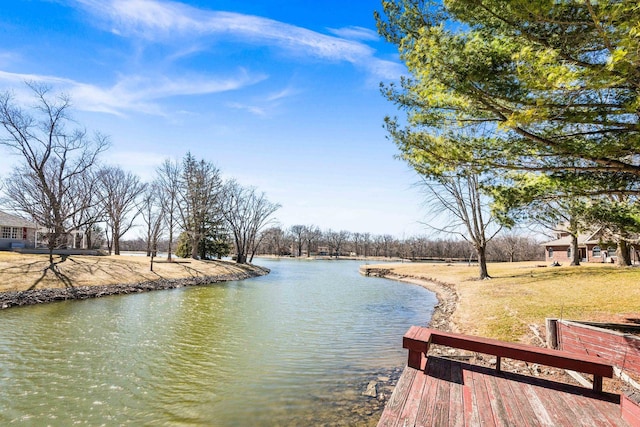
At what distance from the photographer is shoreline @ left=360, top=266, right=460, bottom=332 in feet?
42.4

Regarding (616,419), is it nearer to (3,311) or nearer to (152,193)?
(3,311)

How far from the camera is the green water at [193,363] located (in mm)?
6008

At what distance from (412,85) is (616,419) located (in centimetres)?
704

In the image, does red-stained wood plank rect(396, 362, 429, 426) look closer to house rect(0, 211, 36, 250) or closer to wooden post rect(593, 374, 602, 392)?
wooden post rect(593, 374, 602, 392)

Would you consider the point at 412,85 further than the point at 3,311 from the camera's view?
No

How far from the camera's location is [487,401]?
14.4 ft

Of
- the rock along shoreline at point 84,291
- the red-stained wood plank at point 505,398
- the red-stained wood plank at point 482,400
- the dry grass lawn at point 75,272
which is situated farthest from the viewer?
the dry grass lawn at point 75,272

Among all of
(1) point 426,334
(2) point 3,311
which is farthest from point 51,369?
(2) point 3,311

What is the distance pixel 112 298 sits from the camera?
18.8 m

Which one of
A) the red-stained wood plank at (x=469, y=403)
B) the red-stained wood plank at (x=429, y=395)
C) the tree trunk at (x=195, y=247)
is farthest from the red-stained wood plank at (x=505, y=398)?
the tree trunk at (x=195, y=247)

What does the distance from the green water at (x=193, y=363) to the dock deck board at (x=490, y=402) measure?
158 cm

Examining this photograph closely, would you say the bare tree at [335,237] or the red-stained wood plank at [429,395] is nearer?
the red-stained wood plank at [429,395]

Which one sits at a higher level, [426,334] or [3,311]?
[426,334]

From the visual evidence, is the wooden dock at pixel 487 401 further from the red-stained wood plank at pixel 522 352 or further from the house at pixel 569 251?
the house at pixel 569 251
